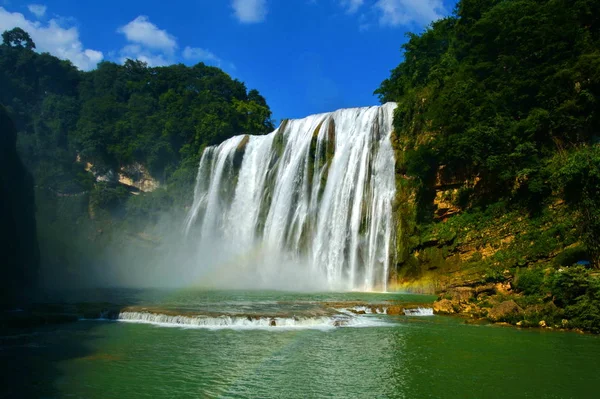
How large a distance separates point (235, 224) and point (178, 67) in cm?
3401

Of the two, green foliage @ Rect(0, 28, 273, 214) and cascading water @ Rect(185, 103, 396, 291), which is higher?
green foliage @ Rect(0, 28, 273, 214)

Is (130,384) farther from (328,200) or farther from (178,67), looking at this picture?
(178,67)

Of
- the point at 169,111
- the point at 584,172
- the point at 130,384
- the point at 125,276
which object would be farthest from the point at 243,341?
the point at 169,111

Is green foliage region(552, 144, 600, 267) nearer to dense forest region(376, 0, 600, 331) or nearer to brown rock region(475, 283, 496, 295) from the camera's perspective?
dense forest region(376, 0, 600, 331)

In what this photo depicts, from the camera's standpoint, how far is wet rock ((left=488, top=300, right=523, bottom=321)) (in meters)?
14.5

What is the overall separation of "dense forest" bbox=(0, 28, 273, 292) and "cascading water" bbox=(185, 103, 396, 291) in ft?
24.8

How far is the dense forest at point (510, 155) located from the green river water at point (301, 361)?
5090 mm

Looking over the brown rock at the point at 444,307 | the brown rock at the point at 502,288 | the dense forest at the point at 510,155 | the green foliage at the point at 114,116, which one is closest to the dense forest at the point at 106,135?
the green foliage at the point at 114,116

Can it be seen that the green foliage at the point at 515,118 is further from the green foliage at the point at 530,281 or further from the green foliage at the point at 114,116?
the green foliage at the point at 114,116

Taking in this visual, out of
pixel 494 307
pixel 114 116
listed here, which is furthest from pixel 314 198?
pixel 114 116

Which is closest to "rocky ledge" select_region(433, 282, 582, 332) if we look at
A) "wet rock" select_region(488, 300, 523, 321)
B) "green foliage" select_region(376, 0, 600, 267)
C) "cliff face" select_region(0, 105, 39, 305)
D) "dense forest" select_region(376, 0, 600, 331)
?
"wet rock" select_region(488, 300, 523, 321)

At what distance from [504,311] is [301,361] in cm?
762

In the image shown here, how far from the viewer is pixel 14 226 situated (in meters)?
23.5

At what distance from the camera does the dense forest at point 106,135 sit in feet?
142
